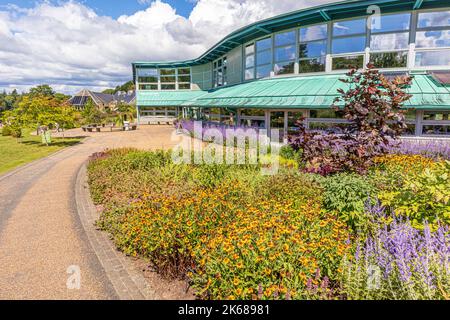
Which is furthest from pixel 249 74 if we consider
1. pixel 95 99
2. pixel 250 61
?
pixel 95 99

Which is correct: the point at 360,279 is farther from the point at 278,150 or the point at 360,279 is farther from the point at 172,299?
the point at 278,150

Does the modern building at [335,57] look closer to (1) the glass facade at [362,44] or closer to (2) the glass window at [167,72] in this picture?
(1) the glass facade at [362,44]

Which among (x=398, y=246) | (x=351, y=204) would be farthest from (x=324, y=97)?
(x=398, y=246)

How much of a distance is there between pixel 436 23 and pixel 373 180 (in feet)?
39.6

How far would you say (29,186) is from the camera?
1046cm

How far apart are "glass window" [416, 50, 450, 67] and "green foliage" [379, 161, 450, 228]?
463 inches

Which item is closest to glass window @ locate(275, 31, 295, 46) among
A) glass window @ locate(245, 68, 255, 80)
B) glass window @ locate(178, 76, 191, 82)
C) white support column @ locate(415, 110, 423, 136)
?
glass window @ locate(245, 68, 255, 80)

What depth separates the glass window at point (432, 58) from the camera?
1362cm

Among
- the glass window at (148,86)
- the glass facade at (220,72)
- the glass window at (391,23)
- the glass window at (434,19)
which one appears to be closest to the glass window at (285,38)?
the glass window at (391,23)

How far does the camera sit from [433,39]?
1361 centimetres

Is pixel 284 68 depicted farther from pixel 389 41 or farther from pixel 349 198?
pixel 349 198

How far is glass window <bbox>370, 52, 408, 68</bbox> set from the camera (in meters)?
14.2

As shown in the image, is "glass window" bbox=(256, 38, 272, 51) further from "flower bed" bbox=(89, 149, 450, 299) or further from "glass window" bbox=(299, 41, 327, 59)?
"flower bed" bbox=(89, 149, 450, 299)

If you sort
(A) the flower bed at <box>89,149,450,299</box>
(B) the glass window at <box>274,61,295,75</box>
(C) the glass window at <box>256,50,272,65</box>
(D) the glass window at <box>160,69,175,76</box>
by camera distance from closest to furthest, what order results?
(A) the flower bed at <box>89,149,450,299</box>
(B) the glass window at <box>274,61,295,75</box>
(C) the glass window at <box>256,50,272,65</box>
(D) the glass window at <box>160,69,175,76</box>
